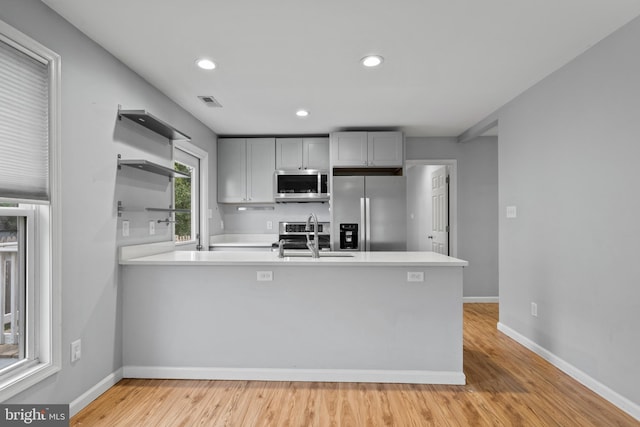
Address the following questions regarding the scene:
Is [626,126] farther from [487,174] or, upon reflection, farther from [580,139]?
[487,174]

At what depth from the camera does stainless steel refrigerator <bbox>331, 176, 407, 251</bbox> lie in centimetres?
446

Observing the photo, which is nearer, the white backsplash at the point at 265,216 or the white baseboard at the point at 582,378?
the white baseboard at the point at 582,378

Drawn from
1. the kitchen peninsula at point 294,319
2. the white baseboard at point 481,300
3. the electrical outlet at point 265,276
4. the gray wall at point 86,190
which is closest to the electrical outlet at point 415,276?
the kitchen peninsula at point 294,319

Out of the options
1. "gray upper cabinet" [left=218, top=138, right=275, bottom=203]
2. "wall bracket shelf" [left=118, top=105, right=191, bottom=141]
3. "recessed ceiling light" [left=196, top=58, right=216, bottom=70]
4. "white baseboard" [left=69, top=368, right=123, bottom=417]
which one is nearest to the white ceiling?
"recessed ceiling light" [left=196, top=58, right=216, bottom=70]

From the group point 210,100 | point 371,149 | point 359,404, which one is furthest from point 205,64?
point 359,404

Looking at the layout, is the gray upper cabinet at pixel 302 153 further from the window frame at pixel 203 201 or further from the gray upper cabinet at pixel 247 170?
the window frame at pixel 203 201

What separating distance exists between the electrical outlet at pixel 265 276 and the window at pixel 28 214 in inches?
46.5

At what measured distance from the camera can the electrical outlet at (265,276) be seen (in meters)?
2.55

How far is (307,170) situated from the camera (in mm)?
4754

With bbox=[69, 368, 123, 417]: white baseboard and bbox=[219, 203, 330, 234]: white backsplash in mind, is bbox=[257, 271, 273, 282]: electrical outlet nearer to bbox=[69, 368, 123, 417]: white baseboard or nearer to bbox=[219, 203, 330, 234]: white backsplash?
bbox=[69, 368, 123, 417]: white baseboard

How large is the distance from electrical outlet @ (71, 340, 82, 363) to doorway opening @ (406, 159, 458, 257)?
4.21m

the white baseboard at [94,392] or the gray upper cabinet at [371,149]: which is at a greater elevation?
the gray upper cabinet at [371,149]

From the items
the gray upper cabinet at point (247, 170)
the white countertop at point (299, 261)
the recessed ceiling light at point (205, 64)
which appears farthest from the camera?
the gray upper cabinet at point (247, 170)

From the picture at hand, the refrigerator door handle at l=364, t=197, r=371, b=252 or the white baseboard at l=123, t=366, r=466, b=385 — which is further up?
the refrigerator door handle at l=364, t=197, r=371, b=252
